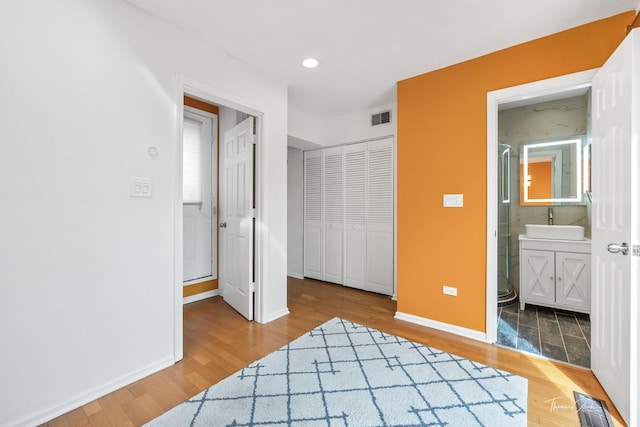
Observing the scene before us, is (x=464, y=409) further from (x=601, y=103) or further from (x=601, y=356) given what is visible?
(x=601, y=103)

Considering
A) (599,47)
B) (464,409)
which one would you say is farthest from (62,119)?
(599,47)

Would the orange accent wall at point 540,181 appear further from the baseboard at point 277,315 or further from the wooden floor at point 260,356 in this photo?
the baseboard at point 277,315

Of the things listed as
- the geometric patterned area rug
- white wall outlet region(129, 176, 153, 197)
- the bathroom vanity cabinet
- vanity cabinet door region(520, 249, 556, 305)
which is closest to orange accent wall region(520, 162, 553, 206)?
the bathroom vanity cabinet

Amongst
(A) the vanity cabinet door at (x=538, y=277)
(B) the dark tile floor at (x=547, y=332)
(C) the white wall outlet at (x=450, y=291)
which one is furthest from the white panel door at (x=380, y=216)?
(A) the vanity cabinet door at (x=538, y=277)

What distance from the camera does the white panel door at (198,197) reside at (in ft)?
11.8

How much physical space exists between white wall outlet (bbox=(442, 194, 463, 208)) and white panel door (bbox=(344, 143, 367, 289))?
1469 mm

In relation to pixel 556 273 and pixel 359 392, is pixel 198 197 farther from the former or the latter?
pixel 556 273

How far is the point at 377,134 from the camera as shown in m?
3.96

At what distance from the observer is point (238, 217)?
3.24 m

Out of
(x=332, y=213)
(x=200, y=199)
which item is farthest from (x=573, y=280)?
(x=200, y=199)

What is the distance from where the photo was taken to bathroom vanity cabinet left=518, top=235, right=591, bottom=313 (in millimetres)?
3072

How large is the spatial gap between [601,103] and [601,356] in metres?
1.71

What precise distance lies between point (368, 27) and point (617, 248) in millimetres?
2170

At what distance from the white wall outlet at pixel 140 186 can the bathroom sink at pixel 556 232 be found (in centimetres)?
404
